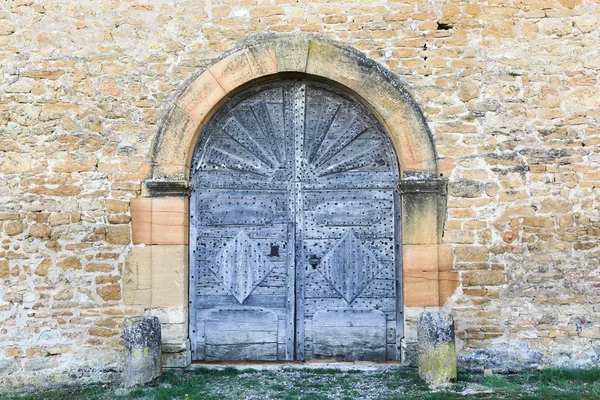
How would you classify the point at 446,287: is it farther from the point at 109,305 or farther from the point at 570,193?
the point at 109,305

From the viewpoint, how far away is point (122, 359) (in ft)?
17.6

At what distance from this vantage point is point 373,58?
5.59 m

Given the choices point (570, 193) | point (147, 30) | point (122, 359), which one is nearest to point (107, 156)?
point (147, 30)

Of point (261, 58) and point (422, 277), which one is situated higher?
point (261, 58)

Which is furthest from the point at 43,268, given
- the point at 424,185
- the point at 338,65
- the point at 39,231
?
the point at 424,185

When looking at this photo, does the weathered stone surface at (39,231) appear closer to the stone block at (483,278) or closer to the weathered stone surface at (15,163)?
the weathered stone surface at (15,163)

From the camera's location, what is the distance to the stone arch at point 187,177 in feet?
17.9

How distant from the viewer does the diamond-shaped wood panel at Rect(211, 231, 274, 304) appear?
5.75m

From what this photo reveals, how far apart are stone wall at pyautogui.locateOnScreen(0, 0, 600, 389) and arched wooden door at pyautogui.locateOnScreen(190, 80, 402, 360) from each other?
460 mm

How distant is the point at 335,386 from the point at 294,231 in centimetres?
168

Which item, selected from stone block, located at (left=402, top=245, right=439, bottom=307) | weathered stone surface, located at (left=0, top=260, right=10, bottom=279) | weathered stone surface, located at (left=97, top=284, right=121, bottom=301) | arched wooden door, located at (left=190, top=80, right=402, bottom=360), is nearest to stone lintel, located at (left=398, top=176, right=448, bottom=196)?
arched wooden door, located at (left=190, top=80, right=402, bottom=360)

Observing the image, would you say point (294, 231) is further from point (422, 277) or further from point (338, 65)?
point (338, 65)

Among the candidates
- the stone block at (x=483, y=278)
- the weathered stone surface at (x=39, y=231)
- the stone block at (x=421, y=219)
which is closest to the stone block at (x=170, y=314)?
the weathered stone surface at (x=39, y=231)

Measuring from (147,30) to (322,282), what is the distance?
3.30 meters
